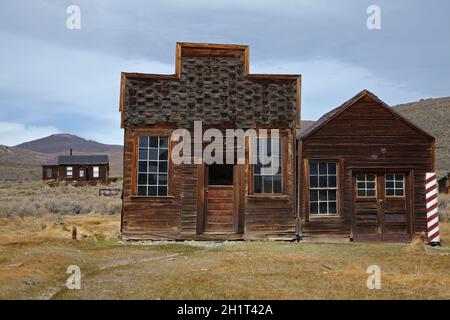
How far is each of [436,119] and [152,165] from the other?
3585 inches

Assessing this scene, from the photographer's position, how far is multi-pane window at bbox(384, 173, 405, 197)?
1591cm

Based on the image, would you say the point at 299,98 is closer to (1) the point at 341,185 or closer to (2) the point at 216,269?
(1) the point at 341,185

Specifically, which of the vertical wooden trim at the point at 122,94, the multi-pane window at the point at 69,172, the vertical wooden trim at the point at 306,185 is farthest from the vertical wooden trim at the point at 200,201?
the multi-pane window at the point at 69,172

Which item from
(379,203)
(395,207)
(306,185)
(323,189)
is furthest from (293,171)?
(395,207)

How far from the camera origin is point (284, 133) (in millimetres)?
15977

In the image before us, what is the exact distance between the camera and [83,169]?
6456cm

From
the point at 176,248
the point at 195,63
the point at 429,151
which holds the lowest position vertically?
the point at 176,248

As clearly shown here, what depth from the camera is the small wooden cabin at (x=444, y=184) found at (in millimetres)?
49250

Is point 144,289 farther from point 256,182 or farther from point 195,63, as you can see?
point 195,63

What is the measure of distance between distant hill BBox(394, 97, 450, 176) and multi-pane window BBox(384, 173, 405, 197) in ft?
199

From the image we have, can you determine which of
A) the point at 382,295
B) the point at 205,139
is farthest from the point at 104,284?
the point at 205,139

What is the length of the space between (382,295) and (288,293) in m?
1.41

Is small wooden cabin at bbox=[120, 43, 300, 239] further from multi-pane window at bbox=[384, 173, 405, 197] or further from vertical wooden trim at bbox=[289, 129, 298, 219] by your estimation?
multi-pane window at bbox=[384, 173, 405, 197]

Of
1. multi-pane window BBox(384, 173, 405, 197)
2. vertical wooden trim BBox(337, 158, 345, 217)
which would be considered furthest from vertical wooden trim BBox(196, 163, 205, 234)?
multi-pane window BBox(384, 173, 405, 197)
